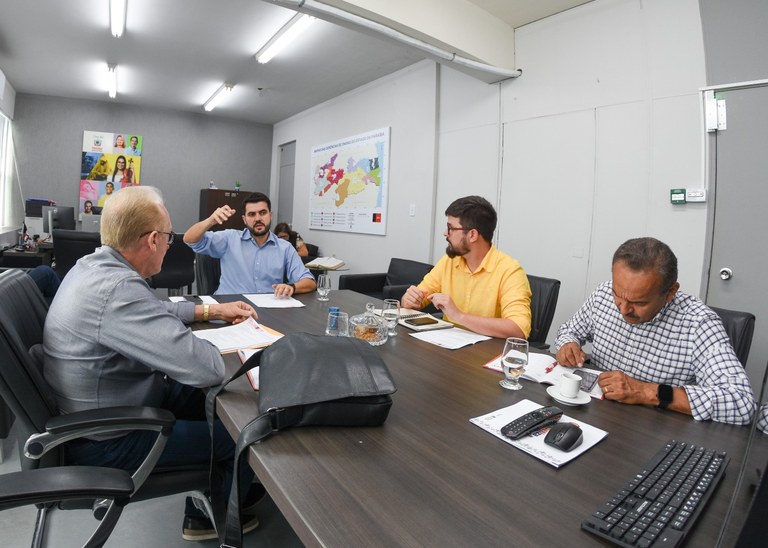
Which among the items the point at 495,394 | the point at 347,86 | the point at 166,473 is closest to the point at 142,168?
the point at 347,86

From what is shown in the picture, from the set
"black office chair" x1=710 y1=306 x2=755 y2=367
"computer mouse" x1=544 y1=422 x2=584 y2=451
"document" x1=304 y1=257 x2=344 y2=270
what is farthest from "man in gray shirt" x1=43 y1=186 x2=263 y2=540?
"document" x1=304 y1=257 x2=344 y2=270

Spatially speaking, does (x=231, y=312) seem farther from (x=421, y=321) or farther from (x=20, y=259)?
(x=20, y=259)

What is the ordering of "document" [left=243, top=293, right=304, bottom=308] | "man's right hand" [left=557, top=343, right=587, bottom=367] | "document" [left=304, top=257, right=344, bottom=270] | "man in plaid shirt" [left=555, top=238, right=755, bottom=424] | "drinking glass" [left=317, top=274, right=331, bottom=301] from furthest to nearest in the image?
"document" [left=304, top=257, right=344, bottom=270], "drinking glass" [left=317, top=274, right=331, bottom=301], "document" [left=243, top=293, right=304, bottom=308], "man's right hand" [left=557, top=343, right=587, bottom=367], "man in plaid shirt" [left=555, top=238, right=755, bottom=424]

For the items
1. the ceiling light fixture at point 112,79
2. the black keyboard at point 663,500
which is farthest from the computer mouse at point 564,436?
the ceiling light fixture at point 112,79

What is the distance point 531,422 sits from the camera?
97cm

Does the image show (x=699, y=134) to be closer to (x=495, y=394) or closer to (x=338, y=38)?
(x=495, y=394)

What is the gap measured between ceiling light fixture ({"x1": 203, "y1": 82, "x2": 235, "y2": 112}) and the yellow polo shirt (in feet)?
16.7

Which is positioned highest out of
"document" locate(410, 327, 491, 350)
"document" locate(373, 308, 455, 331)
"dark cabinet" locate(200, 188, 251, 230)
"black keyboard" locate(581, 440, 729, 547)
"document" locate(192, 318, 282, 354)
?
"dark cabinet" locate(200, 188, 251, 230)

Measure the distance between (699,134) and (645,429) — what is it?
2522 mm

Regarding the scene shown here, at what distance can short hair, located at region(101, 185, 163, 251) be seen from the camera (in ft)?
4.24

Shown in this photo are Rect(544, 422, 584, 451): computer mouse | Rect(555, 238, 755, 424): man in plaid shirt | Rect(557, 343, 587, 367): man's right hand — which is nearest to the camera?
Rect(544, 422, 584, 451): computer mouse

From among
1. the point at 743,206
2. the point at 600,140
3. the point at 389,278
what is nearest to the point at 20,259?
the point at 389,278

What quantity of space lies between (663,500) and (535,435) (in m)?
0.27

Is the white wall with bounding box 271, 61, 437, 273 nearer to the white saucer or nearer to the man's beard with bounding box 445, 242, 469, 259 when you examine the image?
the man's beard with bounding box 445, 242, 469, 259
